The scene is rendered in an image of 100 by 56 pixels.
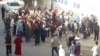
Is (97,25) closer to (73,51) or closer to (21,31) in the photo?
(21,31)

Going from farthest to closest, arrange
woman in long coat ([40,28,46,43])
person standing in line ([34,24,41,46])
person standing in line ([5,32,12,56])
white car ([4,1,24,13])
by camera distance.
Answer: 1. white car ([4,1,24,13])
2. woman in long coat ([40,28,46,43])
3. person standing in line ([34,24,41,46])
4. person standing in line ([5,32,12,56])

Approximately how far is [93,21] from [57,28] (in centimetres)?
210

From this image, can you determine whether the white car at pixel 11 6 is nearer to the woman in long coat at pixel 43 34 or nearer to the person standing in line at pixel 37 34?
the woman in long coat at pixel 43 34

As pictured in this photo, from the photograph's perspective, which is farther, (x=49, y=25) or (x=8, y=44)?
(x=49, y=25)

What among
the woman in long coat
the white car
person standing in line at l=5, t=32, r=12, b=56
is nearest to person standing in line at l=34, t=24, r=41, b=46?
the woman in long coat

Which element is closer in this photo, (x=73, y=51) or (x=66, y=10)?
(x=73, y=51)

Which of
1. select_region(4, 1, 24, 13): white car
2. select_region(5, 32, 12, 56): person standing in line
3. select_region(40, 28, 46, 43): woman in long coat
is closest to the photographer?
select_region(5, 32, 12, 56): person standing in line

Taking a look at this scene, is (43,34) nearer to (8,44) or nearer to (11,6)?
(8,44)

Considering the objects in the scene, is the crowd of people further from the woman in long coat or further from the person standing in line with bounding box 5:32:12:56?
the person standing in line with bounding box 5:32:12:56

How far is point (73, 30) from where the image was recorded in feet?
83.9

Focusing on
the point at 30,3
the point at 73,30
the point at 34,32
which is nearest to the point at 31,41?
the point at 34,32

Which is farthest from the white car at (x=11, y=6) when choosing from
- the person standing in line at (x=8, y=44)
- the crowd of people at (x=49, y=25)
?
the person standing in line at (x=8, y=44)

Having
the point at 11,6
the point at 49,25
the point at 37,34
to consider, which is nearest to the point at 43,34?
the point at 37,34

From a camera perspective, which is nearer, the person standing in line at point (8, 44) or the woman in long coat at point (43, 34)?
the person standing in line at point (8, 44)
